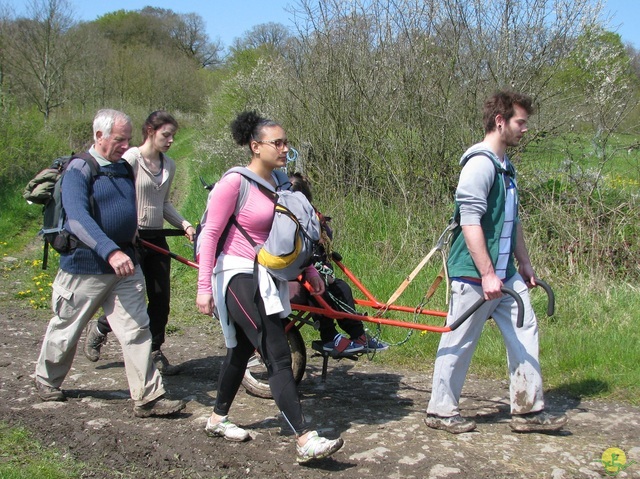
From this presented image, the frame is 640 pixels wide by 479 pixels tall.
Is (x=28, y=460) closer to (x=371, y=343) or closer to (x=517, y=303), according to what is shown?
(x=371, y=343)

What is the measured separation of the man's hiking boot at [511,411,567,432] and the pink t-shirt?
197 cm

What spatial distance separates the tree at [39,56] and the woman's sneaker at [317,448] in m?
25.8

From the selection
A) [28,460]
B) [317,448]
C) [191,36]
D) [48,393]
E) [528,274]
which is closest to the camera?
[317,448]

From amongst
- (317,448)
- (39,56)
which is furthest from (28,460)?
(39,56)

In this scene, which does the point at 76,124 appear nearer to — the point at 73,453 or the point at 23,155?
the point at 23,155

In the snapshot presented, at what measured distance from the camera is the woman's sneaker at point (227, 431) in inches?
174

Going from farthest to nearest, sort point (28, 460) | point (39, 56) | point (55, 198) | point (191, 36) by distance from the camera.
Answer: point (191, 36), point (39, 56), point (55, 198), point (28, 460)

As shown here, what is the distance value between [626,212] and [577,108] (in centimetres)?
170

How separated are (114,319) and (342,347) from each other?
1.64m

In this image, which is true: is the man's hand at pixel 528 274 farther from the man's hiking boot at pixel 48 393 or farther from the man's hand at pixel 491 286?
the man's hiking boot at pixel 48 393

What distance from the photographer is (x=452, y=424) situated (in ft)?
14.9

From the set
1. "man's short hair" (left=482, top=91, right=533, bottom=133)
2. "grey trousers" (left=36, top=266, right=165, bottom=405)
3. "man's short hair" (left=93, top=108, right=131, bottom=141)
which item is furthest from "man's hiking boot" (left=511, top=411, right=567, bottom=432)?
"man's short hair" (left=93, top=108, right=131, bottom=141)

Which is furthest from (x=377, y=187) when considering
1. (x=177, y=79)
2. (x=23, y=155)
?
(x=177, y=79)

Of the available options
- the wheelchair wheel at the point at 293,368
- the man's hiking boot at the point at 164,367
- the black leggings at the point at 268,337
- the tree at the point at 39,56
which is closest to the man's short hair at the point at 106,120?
the black leggings at the point at 268,337
